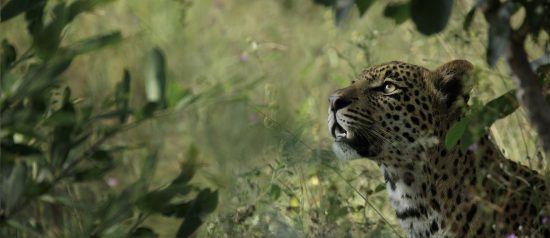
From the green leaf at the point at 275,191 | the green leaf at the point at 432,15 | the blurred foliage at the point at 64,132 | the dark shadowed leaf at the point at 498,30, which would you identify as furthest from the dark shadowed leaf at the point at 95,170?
the green leaf at the point at 275,191

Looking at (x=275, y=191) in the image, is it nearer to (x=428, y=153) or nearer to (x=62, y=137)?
(x=428, y=153)

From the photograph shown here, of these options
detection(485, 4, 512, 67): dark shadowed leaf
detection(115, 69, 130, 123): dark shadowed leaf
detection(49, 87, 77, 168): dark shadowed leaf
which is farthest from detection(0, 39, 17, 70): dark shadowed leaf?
detection(485, 4, 512, 67): dark shadowed leaf

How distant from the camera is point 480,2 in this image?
3217 mm

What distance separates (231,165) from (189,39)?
3.11 metres

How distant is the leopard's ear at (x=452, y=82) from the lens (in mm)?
5137

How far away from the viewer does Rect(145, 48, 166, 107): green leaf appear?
2840mm

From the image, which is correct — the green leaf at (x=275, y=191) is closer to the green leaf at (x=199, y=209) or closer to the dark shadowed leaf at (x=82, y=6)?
the green leaf at (x=199, y=209)

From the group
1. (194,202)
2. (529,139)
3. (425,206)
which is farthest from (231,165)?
(194,202)

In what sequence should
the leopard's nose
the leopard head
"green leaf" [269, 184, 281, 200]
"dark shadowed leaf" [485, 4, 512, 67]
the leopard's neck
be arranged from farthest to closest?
1. "green leaf" [269, 184, 281, 200]
2. the leopard's nose
3. the leopard head
4. the leopard's neck
5. "dark shadowed leaf" [485, 4, 512, 67]

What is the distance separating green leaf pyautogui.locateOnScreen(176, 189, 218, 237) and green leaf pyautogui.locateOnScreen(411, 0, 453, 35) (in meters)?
0.75

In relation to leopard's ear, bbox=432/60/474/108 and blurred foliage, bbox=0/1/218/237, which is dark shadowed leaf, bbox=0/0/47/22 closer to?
blurred foliage, bbox=0/1/218/237

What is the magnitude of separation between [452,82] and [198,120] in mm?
2157

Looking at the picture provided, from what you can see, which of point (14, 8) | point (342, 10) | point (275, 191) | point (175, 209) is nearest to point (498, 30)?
point (342, 10)

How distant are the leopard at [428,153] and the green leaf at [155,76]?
2095 mm
